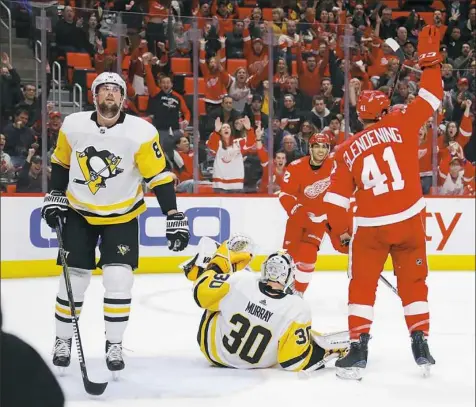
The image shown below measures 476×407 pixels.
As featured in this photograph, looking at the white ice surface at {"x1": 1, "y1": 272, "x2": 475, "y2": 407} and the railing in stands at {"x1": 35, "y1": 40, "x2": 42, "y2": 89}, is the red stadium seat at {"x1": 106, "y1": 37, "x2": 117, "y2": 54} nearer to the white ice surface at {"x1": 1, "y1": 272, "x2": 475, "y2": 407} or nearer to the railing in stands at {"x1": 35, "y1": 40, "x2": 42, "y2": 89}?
the railing in stands at {"x1": 35, "y1": 40, "x2": 42, "y2": 89}

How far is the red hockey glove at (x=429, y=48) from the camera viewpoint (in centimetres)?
325

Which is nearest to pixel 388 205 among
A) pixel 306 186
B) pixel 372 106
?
pixel 372 106

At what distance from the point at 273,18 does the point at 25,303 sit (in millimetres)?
4530

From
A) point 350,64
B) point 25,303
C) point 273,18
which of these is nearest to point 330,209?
point 25,303

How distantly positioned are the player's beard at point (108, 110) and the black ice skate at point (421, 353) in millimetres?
1460

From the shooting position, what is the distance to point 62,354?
120 inches

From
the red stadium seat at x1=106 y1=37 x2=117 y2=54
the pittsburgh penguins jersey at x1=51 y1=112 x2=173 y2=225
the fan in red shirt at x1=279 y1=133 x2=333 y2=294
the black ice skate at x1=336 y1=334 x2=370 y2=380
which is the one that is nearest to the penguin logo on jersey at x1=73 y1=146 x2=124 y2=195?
the pittsburgh penguins jersey at x1=51 y1=112 x2=173 y2=225

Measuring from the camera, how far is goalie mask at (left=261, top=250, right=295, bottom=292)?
3.11 meters

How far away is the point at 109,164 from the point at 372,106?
110 centimetres

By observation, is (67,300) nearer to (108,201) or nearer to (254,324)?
(108,201)

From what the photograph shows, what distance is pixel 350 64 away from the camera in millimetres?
6977

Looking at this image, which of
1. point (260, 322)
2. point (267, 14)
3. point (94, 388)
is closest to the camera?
point (94, 388)

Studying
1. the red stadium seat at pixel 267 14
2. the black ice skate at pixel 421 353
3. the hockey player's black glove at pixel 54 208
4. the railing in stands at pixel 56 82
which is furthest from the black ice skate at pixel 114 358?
the red stadium seat at pixel 267 14

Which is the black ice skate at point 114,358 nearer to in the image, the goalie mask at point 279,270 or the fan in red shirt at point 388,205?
the goalie mask at point 279,270
